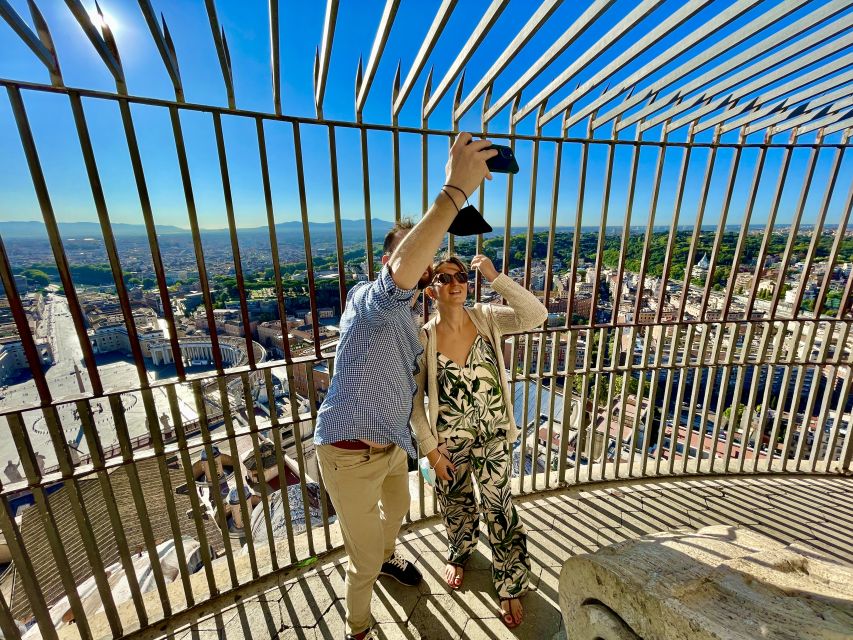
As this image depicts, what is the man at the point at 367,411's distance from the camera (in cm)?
164

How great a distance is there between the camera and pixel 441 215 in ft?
4.44

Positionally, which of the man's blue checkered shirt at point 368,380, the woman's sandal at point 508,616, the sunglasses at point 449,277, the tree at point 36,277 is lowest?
the woman's sandal at point 508,616

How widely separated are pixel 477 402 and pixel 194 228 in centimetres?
182

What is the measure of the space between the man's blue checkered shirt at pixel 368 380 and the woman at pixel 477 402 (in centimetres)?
27

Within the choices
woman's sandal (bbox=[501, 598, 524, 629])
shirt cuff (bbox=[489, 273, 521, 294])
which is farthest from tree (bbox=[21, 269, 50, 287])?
woman's sandal (bbox=[501, 598, 524, 629])

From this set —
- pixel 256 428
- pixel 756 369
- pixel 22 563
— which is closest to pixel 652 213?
pixel 756 369

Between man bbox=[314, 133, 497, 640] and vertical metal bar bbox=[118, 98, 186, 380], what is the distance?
935mm

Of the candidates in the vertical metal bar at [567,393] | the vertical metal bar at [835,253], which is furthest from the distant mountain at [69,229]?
the vertical metal bar at [835,253]

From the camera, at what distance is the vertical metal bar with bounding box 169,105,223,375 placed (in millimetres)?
1923

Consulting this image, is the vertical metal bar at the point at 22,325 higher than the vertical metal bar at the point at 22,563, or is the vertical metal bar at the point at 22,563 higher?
the vertical metal bar at the point at 22,325

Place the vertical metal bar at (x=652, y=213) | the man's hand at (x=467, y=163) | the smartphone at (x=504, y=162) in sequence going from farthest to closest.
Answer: the vertical metal bar at (x=652, y=213) → the smartphone at (x=504, y=162) → the man's hand at (x=467, y=163)

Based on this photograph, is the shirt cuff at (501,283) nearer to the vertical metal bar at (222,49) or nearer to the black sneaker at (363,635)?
the vertical metal bar at (222,49)

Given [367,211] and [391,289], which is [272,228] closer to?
[367,211]

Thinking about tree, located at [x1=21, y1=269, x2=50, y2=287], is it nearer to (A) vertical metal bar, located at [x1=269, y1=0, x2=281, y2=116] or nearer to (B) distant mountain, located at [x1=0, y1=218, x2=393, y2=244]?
(B) distant mountain, located at [x1=0, y1=218, x2=393, y2=244]
